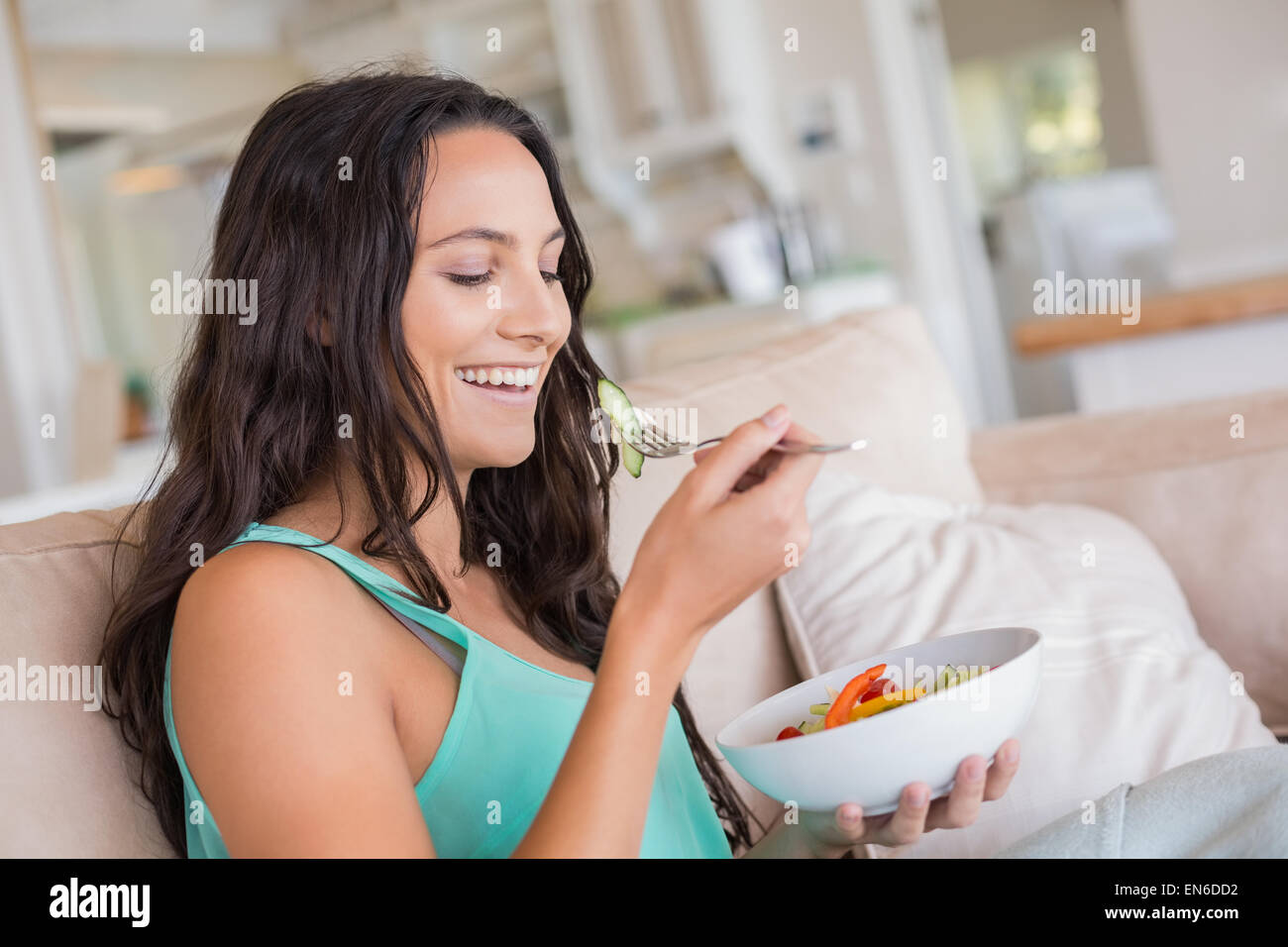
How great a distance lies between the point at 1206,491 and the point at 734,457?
3.48 feet

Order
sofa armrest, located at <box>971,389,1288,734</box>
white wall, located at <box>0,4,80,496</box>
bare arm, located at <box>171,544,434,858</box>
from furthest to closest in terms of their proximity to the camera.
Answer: white wall, located at <box>0,4,80,496</box>, sofa armrest, located at <box>971,389,1288,734</box>, bare arm, located at <box>171,544,434,858</box>

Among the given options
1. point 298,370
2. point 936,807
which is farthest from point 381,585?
point 936,807

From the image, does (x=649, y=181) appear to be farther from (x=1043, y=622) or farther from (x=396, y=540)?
(x=396, y=540)

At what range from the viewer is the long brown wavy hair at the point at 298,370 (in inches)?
34.5

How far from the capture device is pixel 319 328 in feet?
3.08

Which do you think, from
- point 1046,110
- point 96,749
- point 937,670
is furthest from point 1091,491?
point 1046,110

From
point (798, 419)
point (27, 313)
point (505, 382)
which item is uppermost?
point (27, 313)

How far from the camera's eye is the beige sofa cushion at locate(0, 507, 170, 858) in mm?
794

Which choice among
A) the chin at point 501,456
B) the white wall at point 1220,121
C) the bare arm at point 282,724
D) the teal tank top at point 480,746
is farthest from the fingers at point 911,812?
the white wall at point 1220,121

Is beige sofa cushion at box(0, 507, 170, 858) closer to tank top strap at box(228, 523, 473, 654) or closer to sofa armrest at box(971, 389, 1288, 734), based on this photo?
tank top strap at box(228, 523, 473, 654)

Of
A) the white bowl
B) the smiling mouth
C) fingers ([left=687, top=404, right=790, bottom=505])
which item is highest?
the smiling mouth

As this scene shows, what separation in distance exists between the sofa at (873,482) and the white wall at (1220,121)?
202 centimetres

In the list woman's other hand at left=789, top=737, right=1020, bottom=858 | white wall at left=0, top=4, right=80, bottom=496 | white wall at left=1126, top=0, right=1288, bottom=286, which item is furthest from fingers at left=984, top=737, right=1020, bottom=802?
white wall at left=0, top=4, right=80, bottom=496

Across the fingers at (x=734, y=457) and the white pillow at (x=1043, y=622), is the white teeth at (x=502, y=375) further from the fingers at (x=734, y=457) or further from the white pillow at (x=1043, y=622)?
the white pillow at (x=1043, y=622)
